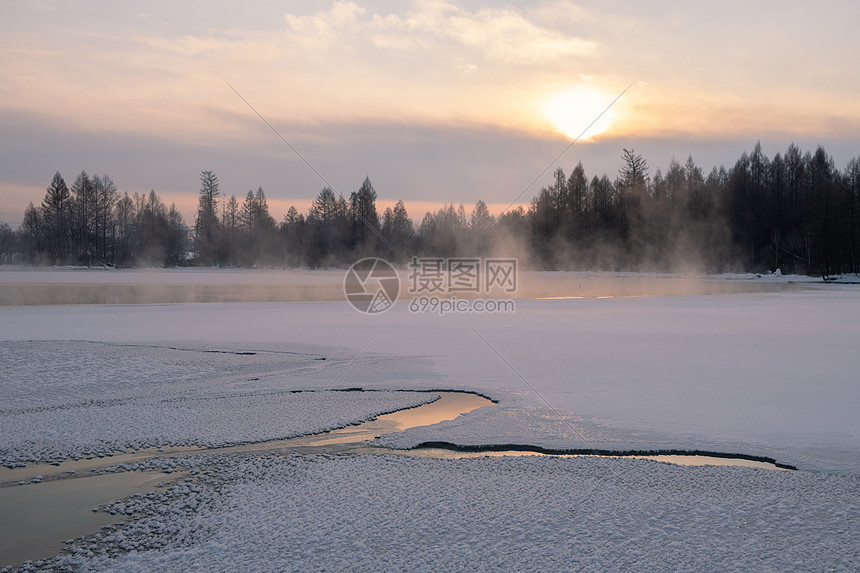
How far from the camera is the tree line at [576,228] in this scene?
59.8m

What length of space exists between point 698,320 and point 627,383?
28.3 feet

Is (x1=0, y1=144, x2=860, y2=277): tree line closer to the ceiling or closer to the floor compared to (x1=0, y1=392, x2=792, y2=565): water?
closer to the ceiling

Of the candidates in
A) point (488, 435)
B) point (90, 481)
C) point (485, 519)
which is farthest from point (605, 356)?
point (90, 481)

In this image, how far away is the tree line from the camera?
59781 mm

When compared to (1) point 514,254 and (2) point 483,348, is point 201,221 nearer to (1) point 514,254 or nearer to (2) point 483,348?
(1) point 514,254

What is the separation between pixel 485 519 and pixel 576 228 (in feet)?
246

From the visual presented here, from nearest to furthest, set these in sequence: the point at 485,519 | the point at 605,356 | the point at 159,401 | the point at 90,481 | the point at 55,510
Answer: the point at 485,519 → the point at 55,510 → the point at 90,481 → the point at 159,401 → the point at 605,356

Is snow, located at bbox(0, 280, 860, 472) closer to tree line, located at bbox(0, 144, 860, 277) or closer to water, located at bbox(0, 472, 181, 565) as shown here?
water, located at bbox(0, 472, 181, 565)

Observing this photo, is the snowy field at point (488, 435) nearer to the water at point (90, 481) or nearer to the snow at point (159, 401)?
the snow at point (159, 401)

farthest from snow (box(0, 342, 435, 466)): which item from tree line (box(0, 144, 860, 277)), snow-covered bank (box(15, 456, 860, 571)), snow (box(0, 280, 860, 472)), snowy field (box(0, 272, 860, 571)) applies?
tree line (box(0, 144, 860, 277))

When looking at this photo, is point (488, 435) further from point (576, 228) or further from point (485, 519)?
point (576, 228)

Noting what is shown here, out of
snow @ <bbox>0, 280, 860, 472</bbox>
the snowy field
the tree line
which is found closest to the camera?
the snowy field

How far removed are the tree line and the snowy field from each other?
5381 cm

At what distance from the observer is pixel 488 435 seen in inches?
205
